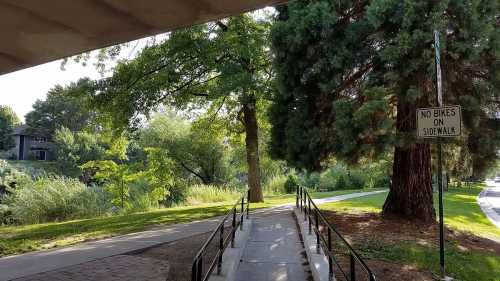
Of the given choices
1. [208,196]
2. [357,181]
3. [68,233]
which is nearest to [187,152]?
[208,196]

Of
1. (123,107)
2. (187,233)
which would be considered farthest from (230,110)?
(187,233)

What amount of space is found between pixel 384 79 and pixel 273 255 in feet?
16.6

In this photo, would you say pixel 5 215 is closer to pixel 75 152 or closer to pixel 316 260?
pixel 316 260

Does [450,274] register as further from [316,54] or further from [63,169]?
[63,169]

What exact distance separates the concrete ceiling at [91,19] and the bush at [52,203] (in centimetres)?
1282

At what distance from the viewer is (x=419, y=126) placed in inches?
281

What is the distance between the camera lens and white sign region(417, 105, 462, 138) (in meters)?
6.67

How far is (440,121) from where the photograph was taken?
6.88 meters

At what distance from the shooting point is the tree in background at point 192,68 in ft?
52.0

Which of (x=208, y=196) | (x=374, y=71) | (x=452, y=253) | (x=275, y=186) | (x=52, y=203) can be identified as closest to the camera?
(x=452, y=253)

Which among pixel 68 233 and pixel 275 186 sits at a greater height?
pixel 275 186

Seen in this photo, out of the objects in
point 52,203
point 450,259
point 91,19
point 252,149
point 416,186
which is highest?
point 91,19

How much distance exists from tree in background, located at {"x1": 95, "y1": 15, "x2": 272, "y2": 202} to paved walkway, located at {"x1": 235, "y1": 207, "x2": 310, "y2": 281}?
20.5 ft

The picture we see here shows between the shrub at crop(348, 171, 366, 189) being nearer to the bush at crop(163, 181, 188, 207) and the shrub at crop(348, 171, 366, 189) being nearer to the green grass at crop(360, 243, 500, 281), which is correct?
the bush at crop(163, 181, 188, 207)
